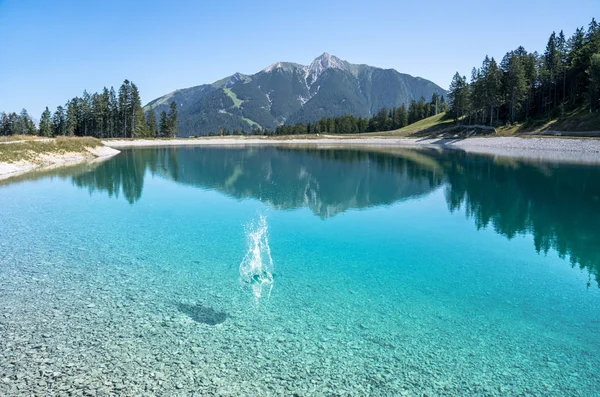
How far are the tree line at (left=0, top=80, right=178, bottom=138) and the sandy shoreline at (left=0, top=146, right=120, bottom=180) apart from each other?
49.5 metres

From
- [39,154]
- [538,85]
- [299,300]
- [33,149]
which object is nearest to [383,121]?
[538,85]

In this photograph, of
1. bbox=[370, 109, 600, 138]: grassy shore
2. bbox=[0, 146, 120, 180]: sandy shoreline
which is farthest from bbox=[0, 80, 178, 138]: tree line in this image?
bbox=[370, 109, 600, 138]: grassy shore

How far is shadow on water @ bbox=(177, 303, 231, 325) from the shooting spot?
11.4 meters

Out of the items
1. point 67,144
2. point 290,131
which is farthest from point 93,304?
point 290,131

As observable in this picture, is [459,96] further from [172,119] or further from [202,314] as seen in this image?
[202,314]

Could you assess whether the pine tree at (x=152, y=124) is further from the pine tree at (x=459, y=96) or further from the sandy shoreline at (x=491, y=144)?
the pine tree at (x=459, y=96)

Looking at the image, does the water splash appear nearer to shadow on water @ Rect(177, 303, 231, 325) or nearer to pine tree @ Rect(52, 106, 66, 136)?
shadow on water @ Rect(177, 303, 231, 325)

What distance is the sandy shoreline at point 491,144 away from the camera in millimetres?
65188

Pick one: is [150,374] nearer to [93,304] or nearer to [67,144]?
[93,304]

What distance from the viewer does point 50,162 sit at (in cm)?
5800

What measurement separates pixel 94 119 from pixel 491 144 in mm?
122575

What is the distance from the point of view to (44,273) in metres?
14.9

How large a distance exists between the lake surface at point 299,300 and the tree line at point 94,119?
109944 mm

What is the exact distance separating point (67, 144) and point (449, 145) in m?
90.7
